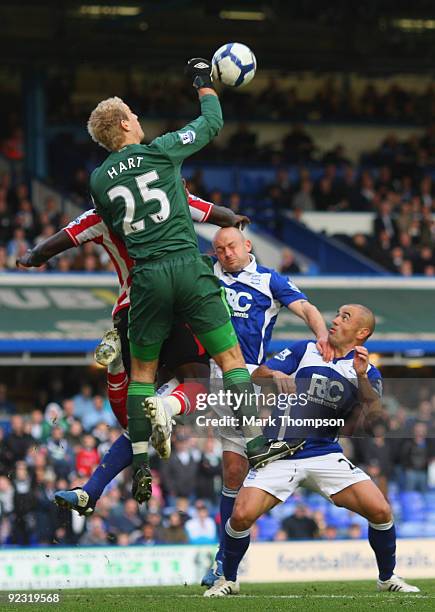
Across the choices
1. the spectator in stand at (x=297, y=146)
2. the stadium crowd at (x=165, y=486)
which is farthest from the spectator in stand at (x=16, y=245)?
the spectator in stand at (x=297, y=146)

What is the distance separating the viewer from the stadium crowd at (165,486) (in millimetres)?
15688

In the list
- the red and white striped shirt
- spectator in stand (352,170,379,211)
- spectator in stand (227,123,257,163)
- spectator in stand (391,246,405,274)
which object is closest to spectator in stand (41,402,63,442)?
the red and white striped shirt

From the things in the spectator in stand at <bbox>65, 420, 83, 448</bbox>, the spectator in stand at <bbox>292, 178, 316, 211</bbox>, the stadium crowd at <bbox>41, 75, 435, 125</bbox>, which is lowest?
the spectator in stand at <bbox>65, 420, 83, 448</bbox>

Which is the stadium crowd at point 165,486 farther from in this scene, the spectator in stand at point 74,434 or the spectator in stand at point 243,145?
the spectator in stand at point 243,145

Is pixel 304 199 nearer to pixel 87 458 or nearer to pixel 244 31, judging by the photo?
pixel 244 31

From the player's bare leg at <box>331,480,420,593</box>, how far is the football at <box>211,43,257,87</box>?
2.83 m

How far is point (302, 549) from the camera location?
15320 millimetres

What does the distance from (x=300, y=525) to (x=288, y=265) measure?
6.40 m

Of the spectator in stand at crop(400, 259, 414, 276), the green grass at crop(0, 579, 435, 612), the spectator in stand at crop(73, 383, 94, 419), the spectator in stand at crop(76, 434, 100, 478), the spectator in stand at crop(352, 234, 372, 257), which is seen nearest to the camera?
the green grass at crop(0, 579, 435, 612)

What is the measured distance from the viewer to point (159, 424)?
8680 millimetres

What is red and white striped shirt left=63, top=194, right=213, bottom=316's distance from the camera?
923cm

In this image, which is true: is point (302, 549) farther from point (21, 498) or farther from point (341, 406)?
point (341, 406)

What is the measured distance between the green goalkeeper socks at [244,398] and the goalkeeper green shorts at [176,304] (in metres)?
0.19

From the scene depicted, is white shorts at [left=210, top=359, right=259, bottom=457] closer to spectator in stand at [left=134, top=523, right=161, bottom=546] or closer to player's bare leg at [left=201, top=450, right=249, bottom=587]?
player's bare leg at [left=201, top=450, right=249, bottom=587]
